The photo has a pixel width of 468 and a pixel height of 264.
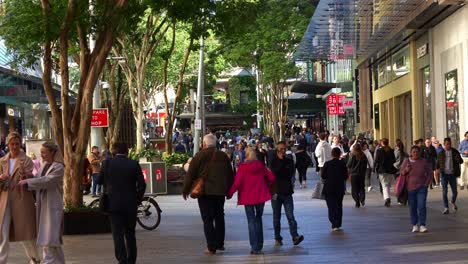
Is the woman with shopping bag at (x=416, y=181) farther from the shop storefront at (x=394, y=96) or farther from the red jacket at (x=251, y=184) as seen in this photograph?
the shop storefront at (x=394, y=96)

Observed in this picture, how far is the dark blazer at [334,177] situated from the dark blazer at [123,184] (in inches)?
241

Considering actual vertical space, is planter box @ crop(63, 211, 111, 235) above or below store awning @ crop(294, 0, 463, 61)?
below

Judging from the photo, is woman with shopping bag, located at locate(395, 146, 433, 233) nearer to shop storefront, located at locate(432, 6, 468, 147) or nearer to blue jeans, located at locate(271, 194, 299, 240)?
blue jeans, located at locate(271, 194, 299, 240)

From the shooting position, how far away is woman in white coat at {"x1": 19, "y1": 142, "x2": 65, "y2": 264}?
1195cm

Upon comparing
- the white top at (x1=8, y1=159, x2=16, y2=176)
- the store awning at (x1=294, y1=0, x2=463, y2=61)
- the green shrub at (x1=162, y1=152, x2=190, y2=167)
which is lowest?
the green shrub at (x1=162, y1=152, x2=190, y2=167)

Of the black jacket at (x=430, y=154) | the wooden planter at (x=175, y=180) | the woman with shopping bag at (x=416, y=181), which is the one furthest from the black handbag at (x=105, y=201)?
the wooden planter at (x=175, y=180)

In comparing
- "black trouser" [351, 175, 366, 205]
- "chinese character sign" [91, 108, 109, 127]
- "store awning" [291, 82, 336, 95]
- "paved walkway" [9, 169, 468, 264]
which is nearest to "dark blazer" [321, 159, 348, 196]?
"paved walkway" [9, 169, 468, 264]

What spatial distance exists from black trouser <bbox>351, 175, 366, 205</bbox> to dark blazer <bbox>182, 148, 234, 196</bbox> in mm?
10271

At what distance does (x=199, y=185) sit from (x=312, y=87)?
56.1 metres

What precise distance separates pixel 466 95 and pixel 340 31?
33.2ft

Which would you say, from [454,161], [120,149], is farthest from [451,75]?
[120,149]

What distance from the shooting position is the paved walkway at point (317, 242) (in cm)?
1420

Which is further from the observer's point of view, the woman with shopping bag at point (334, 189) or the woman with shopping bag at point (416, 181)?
the woman with shopping bag at point (334, 189)

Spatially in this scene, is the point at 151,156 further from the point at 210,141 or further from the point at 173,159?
the point at 210,141
